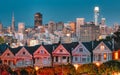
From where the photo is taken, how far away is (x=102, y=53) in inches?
2468

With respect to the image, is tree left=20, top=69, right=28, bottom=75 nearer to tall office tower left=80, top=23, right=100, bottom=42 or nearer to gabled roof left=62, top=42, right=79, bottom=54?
gabled roof left=62, top=42, right=79, bottom=54

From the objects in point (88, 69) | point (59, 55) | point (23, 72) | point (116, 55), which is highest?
point (59, 55)

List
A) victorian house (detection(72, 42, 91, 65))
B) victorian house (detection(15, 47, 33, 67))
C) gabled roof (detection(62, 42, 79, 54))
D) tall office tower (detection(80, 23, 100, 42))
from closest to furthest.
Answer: victorian house (detection(72, 42, 91, 65))
gabled roof (detection(62, 42, 79, 54))
victorian house (detection(15, 47, 33, 67))
tall office tower (detection(80, 23, 100, 42))

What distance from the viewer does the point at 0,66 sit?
54.2 m

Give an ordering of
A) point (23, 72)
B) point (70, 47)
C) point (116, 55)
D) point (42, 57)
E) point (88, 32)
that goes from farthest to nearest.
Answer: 1. point (88, 32)
2. point (42, 57)
3. point (70, 47)
4. point (116, 55)
5. point (23, 72)

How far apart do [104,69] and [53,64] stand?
12210 mm

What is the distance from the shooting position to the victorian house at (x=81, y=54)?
62688 mm

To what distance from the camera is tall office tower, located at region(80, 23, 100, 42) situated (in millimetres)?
162750

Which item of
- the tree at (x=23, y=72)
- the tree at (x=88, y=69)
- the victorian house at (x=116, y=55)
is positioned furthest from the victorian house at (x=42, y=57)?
the tree at (x=88, y=69)

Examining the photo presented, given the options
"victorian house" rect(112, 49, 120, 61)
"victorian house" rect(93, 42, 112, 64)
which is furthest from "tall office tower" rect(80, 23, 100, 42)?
"victorian house" rect(93, 42, 112, 64)

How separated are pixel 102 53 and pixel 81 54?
289cm

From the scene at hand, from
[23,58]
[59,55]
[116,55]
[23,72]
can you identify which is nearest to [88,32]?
[23,58]

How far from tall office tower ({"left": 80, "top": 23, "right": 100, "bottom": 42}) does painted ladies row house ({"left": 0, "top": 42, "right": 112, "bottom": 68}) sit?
95227 millimetres

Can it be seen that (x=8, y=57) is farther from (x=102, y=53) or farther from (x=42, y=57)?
(x=102, y=53)
